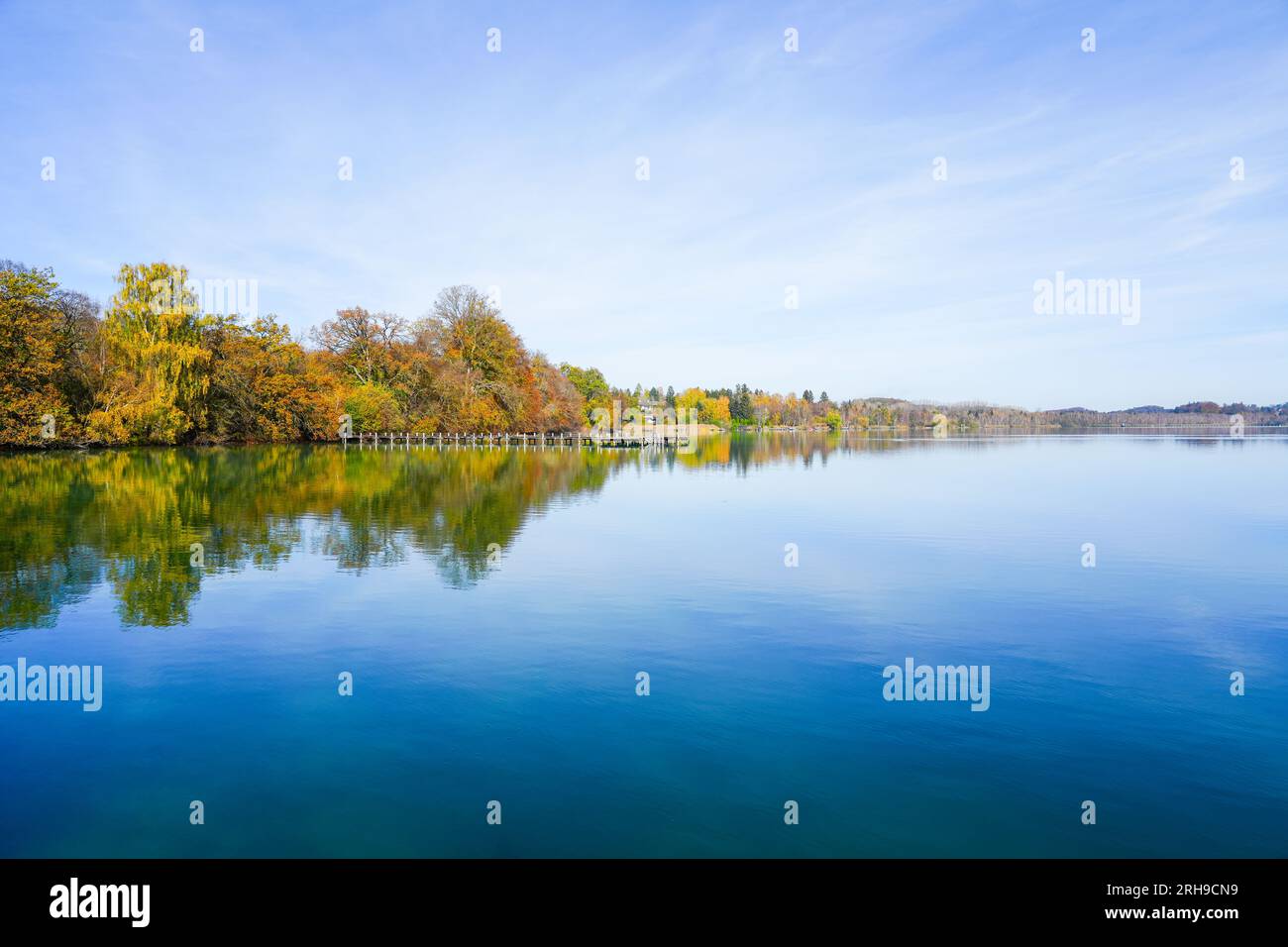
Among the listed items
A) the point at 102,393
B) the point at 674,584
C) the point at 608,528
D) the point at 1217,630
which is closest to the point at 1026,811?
the point at 1217,630

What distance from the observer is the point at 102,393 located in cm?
6325

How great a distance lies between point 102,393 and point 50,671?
64.3m

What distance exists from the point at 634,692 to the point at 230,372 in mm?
76810

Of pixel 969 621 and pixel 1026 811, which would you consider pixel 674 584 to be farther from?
pixel 1026 811

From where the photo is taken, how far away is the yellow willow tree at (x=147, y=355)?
207 feet

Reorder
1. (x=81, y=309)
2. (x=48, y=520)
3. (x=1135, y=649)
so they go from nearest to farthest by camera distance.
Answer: (x=1135, y=649)
(x=48, y=520)
(x=81, y=309)

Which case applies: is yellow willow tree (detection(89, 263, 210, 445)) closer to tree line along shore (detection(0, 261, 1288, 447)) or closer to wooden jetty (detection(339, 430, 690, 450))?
tree line along shore (detection(0, 261, 1288, 447))

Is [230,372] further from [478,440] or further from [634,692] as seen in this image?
[634,692]

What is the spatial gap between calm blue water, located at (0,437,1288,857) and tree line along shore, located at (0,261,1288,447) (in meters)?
43.9

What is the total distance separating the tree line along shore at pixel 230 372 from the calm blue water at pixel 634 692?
144ft

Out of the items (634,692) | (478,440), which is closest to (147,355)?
(478,440)

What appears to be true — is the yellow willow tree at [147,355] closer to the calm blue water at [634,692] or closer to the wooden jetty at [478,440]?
the wooden jetty at [478,440]
